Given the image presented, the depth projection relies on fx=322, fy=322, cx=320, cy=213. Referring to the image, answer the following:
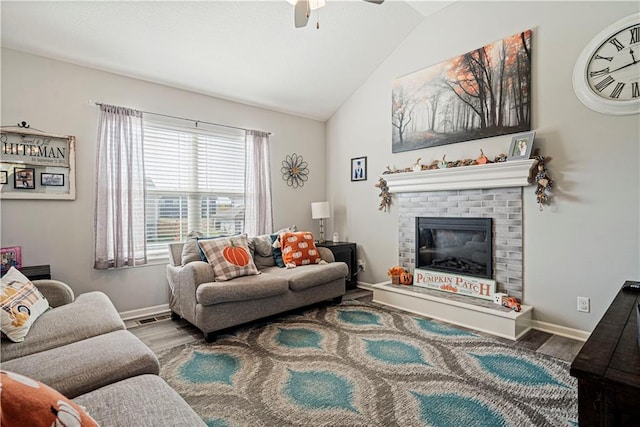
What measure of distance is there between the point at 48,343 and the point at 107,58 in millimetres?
2741

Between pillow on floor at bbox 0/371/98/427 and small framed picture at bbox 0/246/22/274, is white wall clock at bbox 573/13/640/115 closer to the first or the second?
pillow on floor at bbox 0/371/98/427

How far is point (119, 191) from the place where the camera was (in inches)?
132

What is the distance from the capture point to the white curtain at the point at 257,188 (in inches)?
173

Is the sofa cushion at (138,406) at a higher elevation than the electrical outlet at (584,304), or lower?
higher

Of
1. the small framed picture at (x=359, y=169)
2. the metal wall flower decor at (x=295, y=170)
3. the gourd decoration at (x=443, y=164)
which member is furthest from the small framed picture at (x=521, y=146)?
the metal wall flower decor at (x=295, y=170)

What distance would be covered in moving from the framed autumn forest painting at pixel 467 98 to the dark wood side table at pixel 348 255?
1465 millimetres

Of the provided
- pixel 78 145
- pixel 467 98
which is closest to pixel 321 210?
pixel 467 98

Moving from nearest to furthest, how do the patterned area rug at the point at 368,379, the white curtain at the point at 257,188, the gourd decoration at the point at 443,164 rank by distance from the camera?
the patterned area rug at the point at 368,379 < the gourd decoration at the point at 443,164 < the white curtain at the point at 257,188

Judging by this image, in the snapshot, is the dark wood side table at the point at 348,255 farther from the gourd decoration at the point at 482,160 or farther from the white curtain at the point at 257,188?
the gourd decoration at the point at 482,160

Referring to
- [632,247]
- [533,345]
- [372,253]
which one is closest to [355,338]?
[533,345]

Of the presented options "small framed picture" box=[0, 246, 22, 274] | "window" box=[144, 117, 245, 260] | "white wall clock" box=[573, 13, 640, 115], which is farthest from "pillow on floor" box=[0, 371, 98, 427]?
"white wall clock" box=[573, 13, 640, 115]

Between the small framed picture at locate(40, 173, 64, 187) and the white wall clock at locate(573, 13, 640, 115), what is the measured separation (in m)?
4.79

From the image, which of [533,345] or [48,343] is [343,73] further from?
[48,343]

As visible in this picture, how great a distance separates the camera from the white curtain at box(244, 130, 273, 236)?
14.4ft
